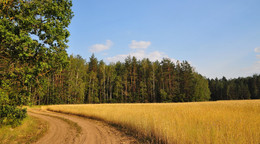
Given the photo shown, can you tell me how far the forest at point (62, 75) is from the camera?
8156 mm

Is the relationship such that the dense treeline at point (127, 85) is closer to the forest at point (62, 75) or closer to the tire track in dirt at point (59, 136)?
the forest at point (62, 75)

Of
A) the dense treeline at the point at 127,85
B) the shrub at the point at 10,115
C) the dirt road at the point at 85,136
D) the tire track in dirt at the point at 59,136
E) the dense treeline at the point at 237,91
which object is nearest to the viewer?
the dirt road at the point at 85,136

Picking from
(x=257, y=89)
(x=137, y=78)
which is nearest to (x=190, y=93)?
(x=137, y=78)

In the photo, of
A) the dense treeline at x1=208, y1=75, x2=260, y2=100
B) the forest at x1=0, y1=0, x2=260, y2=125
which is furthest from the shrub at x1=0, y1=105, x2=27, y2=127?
the dense treeline at x1=208, y1=75, x2=260, y2=100

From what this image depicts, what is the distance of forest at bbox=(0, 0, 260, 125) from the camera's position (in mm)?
8156

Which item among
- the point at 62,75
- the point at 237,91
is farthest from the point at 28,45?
the point at 237,91

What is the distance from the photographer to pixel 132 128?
30.9 feet

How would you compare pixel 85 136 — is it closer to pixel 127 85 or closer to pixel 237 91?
pixel 127 85

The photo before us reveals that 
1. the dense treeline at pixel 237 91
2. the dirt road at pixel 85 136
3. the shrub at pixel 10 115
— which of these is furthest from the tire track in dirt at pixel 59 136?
the dense treeline at pixel 237 91

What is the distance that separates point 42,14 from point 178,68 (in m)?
57.2

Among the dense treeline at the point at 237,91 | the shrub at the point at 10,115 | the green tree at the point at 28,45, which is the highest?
the green tree at the point at 28,45

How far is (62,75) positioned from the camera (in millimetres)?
50594

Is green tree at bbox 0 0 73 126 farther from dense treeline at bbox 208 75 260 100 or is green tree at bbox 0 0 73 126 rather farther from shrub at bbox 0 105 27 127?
dense treeline at bbox 208 75 260 100

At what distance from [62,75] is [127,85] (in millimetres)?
25904
